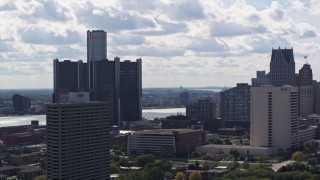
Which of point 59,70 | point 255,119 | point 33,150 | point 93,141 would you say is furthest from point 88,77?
point 93,141

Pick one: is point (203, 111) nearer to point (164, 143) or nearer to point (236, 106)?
point (236, 106)

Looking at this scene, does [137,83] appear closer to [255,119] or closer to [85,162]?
[255,119]

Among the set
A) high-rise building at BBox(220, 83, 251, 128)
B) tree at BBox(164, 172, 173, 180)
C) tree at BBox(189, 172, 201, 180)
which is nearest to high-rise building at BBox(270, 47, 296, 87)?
high-rise building at BBox(220, 83, 251, 128)

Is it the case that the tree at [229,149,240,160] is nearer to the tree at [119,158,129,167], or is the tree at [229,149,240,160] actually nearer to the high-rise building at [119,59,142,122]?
the tree at [119,158,129,167]

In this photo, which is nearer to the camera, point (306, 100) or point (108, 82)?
point (108, 82)

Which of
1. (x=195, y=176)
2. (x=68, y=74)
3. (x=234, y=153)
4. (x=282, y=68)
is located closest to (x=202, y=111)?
(x=68, y=74)

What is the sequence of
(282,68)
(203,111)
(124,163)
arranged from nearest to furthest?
(124,163) < (203,111) < (282,68)
